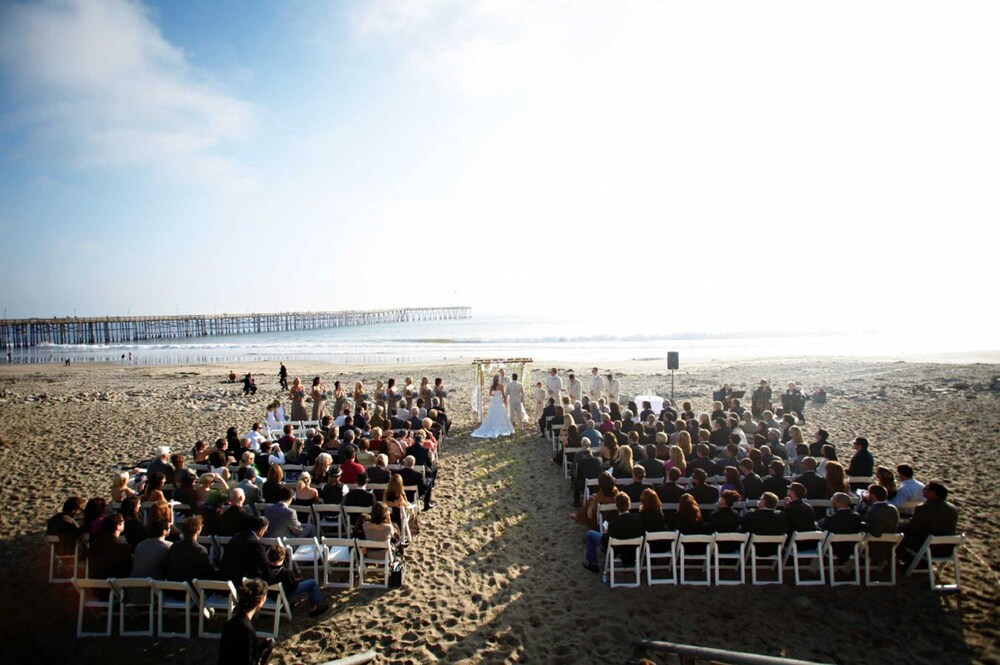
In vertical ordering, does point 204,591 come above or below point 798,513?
below

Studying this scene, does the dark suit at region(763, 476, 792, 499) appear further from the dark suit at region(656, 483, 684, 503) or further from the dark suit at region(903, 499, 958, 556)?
the dark suit at region(903, 499, 958, 556)

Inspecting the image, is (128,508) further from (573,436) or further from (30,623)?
(573,436)

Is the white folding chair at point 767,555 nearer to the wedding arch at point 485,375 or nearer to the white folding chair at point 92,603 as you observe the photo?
the white folding chair at point 92,603

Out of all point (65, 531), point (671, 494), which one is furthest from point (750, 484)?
point (65, 531)

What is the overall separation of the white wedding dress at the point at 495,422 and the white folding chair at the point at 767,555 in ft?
Answer: 25.1

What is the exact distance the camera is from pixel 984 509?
25.1 ft

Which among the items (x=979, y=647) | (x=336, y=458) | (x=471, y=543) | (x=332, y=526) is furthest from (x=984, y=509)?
(x=336, y=458)

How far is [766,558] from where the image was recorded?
5.68 meters

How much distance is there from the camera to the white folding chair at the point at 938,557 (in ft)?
17.7

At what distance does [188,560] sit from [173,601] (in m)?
0.54

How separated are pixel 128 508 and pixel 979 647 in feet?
27.5

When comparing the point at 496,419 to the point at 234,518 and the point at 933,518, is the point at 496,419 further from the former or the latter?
the point at 933,518

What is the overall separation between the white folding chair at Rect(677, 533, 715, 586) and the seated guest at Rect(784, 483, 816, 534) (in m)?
0.98

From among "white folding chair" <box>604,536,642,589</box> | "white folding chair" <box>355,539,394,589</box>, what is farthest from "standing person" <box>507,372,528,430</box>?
"white folding chair" <box>355,539,394,589</box>
